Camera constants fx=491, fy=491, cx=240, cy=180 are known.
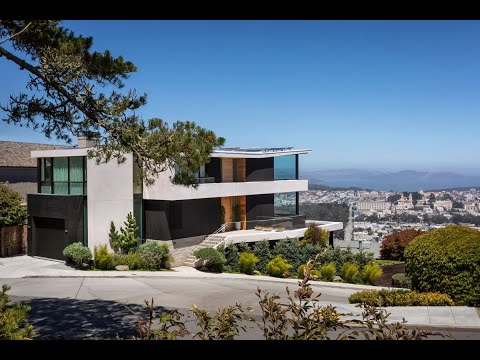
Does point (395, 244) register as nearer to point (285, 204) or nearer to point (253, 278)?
point (285, 204)

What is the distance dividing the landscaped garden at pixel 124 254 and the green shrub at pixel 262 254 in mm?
4358

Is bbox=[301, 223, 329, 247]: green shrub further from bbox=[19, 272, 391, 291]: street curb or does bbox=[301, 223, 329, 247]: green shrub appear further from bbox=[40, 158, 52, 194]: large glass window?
bbox=[40, 158, 52, 194]: large glass window

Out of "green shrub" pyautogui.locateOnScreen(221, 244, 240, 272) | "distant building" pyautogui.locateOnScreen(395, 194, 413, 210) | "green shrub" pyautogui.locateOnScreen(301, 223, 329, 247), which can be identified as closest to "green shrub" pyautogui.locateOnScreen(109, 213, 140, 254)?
"green shrub" pyautogui.locateOnScreen(221, 244, 240, 272)

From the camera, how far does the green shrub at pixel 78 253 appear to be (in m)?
21.5

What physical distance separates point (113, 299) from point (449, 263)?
10187mm

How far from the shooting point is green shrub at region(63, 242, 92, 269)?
21.5 m

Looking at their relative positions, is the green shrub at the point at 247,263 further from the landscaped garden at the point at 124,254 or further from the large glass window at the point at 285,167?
the large glass window at the point at 285,167

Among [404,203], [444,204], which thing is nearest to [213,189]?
[444,204]

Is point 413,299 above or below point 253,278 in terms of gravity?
above

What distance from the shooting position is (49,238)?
80.1ft

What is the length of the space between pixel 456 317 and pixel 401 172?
8727cm

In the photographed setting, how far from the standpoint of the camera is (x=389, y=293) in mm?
13844
